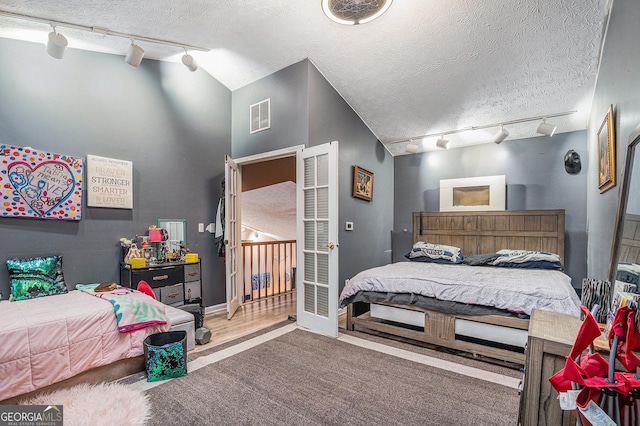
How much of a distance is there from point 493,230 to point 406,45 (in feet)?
9.48

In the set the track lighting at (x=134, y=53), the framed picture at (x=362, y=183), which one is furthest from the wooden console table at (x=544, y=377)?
the track lighting at (x=134, y=53)

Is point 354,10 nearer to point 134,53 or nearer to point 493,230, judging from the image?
point 134,53

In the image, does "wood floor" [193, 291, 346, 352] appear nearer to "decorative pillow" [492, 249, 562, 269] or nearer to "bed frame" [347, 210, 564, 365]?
"bed frame" [347, 210, 564, 365]

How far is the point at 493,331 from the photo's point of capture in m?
2.58

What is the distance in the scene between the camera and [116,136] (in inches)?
131

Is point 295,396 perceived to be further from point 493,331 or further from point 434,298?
point 493,331

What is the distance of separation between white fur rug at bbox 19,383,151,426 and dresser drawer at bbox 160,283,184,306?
3.82 ft

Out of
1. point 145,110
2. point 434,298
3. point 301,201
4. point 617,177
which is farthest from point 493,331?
point 145,110

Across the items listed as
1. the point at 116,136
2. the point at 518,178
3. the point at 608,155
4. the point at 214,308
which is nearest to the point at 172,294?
the point at 214,308

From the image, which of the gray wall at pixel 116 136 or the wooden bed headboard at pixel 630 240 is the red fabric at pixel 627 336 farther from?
the gray wall at pixel 116 136

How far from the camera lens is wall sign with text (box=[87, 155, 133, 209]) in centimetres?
312

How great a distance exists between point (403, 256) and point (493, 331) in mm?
2594

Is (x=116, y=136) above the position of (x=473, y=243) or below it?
above

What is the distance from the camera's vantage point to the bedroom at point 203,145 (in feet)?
9.05
